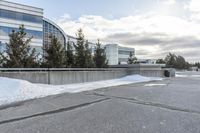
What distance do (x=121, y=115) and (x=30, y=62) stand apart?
1349 centimetres

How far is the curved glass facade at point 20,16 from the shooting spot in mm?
37919

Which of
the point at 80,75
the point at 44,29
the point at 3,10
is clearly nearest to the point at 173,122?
the point at 80,75

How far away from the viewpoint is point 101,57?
86.3 feet

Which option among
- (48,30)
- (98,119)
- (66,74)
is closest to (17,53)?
(66,74)

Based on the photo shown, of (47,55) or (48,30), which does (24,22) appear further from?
(47,55)

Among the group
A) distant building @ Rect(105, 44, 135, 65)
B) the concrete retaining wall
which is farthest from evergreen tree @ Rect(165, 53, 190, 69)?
the concrete retaining wall

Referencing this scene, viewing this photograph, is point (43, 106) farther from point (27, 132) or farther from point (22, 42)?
point (22, 42)

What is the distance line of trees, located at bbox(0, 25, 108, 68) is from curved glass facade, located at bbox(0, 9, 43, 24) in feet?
68.7

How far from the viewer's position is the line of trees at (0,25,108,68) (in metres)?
17.1

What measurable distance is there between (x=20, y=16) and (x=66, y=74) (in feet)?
92.7

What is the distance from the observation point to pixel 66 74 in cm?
1734

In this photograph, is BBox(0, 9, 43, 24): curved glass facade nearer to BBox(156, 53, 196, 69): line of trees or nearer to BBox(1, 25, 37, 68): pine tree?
BBox(1, 25, 37, 68): pine tree

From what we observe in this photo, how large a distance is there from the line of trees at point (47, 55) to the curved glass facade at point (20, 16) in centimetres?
2095

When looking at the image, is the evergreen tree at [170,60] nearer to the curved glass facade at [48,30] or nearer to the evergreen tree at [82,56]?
the curved glass facade at [48,30]
